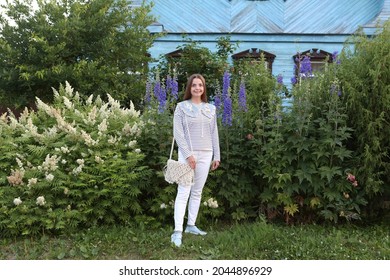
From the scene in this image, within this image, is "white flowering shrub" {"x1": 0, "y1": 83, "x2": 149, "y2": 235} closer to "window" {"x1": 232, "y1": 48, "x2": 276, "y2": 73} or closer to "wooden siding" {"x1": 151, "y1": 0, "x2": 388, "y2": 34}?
"window" {"x1": 232, "y1": 48, "x2": 276, "y2": 73}

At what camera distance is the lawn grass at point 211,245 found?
16.9 ft

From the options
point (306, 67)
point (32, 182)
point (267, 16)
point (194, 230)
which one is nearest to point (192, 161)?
point (194, 230)

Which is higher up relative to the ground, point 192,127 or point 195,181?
Answer: point 192,127

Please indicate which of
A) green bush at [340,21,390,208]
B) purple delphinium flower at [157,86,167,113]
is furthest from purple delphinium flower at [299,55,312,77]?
purple delphinium flower at [157,86,167,113]

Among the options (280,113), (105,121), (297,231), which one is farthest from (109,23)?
(297,231)

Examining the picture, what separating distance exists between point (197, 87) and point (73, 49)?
10.3 metres

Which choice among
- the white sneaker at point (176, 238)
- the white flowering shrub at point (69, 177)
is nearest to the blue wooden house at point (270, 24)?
the white flowering shrub at point (69, 177)

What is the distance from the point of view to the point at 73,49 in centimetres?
1462

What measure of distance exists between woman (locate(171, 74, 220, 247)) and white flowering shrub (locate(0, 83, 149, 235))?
0.90 meters

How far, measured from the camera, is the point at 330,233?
5.93m

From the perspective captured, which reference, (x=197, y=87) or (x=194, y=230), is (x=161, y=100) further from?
(x=194, y=230)

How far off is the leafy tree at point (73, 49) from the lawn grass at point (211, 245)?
850 centimetres

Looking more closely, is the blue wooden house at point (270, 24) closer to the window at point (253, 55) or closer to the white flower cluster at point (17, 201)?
the window at point (253, 55)

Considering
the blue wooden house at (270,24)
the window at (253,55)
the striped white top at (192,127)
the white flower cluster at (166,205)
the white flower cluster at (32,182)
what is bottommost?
the white flower cluster at (166,205)
